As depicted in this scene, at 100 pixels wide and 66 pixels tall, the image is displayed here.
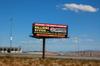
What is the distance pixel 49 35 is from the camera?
79.8 meters

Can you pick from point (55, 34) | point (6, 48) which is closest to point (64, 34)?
point (55, 34)

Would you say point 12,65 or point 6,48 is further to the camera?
point 6,48

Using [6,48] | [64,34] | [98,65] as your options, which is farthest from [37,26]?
[6,48]

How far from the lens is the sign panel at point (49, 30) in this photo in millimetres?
78438

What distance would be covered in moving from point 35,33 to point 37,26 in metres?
1.65

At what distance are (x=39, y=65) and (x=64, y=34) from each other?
97.9 ft

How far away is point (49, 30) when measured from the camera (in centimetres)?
7981

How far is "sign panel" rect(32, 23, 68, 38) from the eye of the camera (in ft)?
257

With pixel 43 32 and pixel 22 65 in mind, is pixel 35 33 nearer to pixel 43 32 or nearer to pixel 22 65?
pixel 43 32

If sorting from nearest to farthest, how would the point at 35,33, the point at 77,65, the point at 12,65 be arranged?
the point at 12,65, the point at 77,65, the point at 35,33

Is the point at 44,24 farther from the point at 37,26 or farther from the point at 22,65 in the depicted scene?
the point at 22,65

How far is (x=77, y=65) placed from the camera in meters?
55.1

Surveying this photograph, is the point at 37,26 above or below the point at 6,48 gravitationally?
above

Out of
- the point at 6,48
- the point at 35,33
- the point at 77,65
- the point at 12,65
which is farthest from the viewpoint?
the point at 6,48
